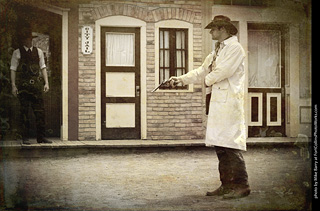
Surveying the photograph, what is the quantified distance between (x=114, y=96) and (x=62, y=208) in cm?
166

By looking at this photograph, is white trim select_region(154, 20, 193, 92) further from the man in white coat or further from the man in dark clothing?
the man in dark clothing

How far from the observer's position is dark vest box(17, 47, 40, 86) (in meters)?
5.00

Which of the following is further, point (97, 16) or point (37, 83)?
point (97, 16)

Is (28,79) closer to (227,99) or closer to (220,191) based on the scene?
(227,99)

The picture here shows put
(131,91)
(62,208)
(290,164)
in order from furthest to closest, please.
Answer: (131,91) < (290,164) < (62,208)

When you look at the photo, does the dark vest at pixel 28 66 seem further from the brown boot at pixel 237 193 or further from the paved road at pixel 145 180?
the brown boot at pixel 237 193

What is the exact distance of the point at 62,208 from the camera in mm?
4469

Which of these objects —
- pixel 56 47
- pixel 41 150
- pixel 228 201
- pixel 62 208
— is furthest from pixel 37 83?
pixel 228 201

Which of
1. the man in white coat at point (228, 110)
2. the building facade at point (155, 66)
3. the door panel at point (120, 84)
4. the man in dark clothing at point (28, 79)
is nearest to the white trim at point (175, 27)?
the building facade at point (155, 66)

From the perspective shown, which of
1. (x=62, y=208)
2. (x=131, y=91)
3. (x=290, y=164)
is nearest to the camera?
(x=62, y=208)

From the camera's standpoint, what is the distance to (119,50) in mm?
5539

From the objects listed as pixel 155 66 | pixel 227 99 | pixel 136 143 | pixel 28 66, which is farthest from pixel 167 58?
pixel 28 66

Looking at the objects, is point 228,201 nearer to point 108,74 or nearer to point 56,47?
point 108,74

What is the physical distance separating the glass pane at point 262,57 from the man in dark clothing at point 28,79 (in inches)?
104
